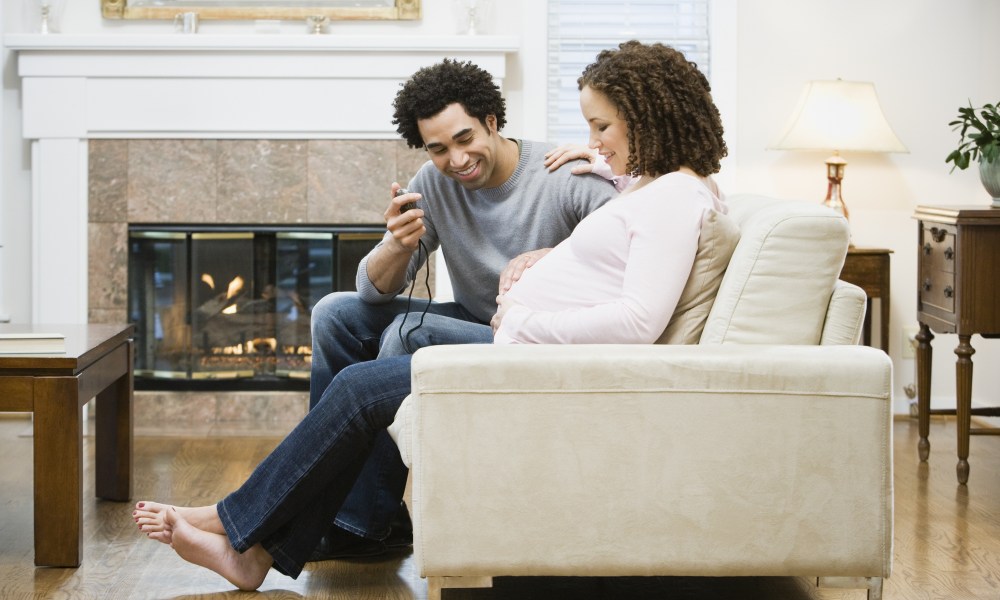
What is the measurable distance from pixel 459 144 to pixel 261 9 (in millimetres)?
1910

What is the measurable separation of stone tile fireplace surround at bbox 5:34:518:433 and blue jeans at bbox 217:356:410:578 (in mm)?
1908

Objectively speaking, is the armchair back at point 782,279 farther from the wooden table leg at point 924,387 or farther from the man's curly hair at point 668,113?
the wooden table leg at point 924,387

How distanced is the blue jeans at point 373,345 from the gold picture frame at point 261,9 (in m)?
1.78

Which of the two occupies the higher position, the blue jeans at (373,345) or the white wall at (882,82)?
the white wall at (882,82)

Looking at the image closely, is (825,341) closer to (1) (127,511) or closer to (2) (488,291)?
(2) (488,291)

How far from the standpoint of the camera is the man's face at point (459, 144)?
252 centimetres

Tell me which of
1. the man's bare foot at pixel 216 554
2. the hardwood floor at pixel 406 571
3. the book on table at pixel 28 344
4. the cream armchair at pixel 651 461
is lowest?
the hardwood floor at pixel 406 571

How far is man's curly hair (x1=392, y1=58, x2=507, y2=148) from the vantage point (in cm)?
252

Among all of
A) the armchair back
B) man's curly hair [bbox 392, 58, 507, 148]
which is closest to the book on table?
man's curly hair [bbox 392, 58, 507, 148]

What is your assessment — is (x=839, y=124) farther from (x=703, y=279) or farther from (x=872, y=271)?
(x=703, y=279)

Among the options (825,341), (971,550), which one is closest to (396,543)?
(825,341)

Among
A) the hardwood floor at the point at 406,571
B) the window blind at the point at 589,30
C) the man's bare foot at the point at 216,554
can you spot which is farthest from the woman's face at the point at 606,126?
the window blind at the point at 589,30

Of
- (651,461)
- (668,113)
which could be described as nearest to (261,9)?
(668,113)

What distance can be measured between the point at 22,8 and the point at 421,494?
2.99 meters
